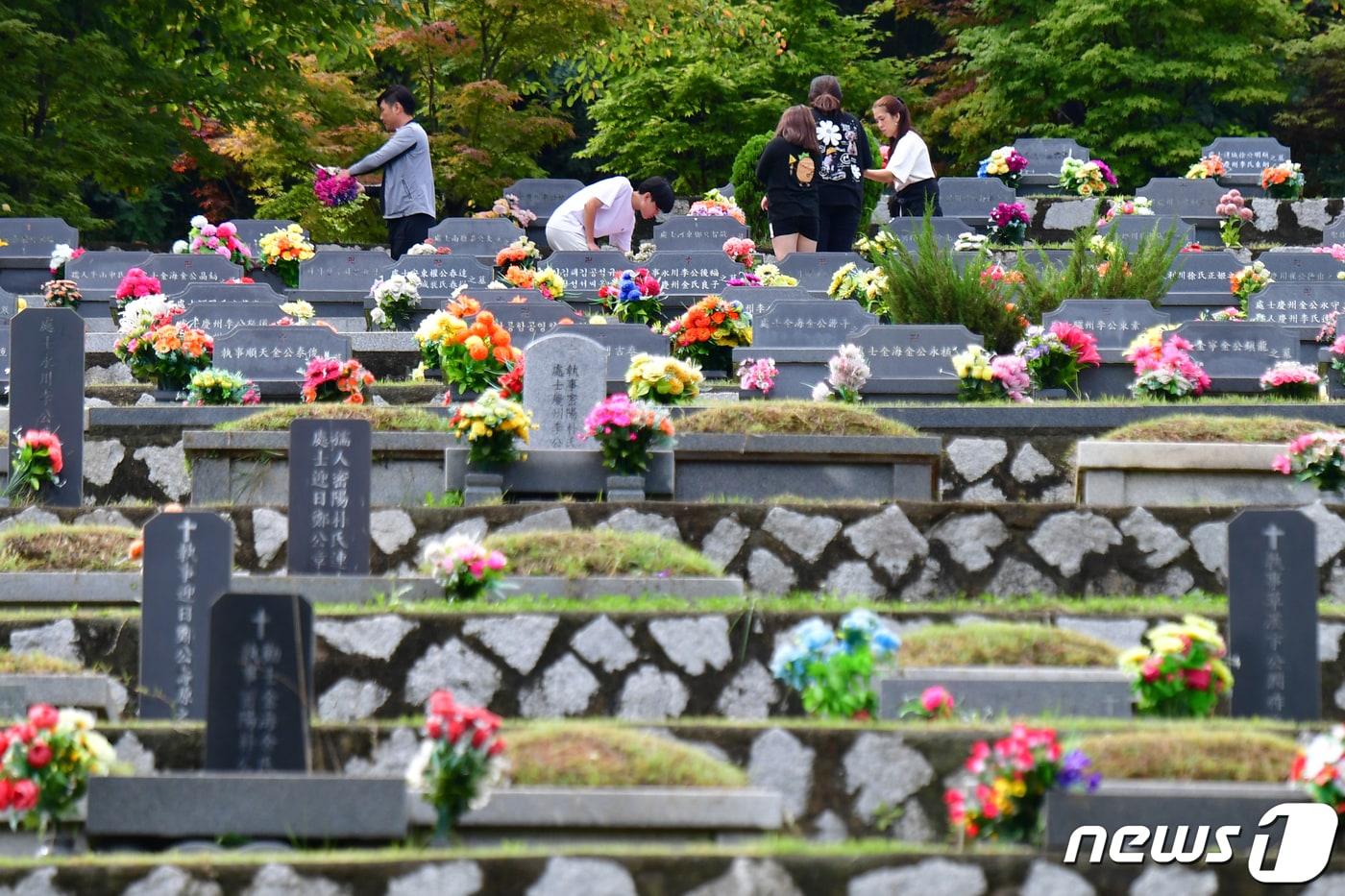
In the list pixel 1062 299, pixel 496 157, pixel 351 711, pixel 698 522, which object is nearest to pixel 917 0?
pixel 496 157

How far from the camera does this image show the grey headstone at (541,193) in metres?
25.7

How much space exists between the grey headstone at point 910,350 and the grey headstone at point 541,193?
42.0 feet

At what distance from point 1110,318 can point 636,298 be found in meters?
3.97

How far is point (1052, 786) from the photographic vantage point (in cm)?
589

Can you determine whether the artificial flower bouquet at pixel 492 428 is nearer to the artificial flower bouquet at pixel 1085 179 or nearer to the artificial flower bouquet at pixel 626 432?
the artificial flower bouquet at pixel 626 432

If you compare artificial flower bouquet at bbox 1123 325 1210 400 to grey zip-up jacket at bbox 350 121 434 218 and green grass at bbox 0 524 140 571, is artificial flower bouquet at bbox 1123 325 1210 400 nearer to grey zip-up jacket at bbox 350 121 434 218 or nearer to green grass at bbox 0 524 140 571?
green grass at bbox 0 524 140 571

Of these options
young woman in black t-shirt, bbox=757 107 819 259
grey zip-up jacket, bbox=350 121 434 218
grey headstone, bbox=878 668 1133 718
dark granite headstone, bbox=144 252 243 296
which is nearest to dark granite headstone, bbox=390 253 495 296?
grey zip-up jacket, bbox=350 121 434 218

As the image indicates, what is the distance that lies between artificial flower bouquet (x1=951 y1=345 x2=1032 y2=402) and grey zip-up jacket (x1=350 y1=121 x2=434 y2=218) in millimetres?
6131

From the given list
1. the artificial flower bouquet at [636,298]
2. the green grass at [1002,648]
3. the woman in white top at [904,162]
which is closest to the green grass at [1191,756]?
the green grass at [1002,648]

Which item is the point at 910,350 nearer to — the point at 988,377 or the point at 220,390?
the point at 988,377

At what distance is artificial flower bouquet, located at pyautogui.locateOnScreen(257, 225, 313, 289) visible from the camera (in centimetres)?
1961

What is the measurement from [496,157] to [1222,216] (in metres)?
9.18

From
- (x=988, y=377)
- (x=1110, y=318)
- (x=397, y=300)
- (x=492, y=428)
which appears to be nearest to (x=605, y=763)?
(x=492, y=428)

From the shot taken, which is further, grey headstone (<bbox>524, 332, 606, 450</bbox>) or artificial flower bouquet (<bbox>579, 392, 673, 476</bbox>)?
grey headstone (<bbox>524, 332, 606, 450</bbox>)
